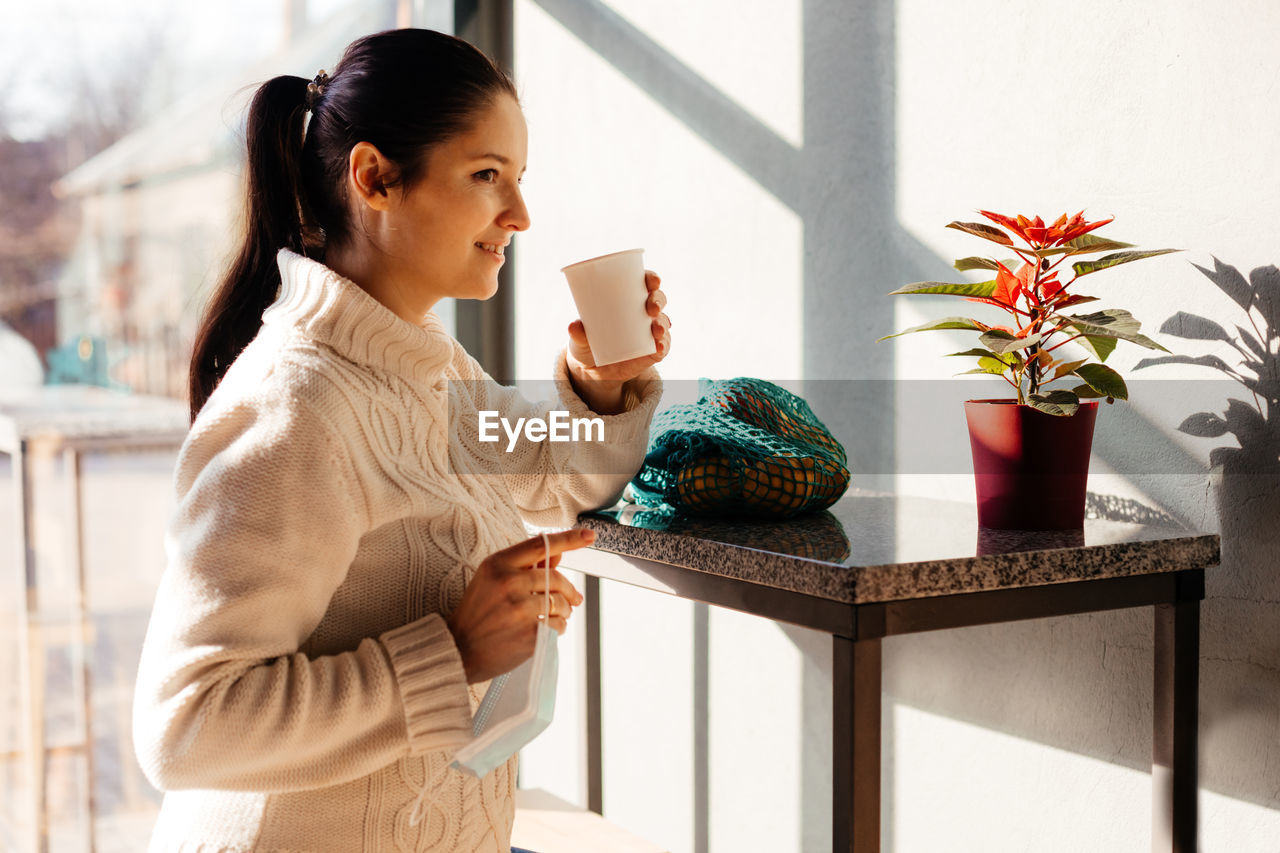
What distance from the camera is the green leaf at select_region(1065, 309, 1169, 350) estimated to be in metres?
1.13

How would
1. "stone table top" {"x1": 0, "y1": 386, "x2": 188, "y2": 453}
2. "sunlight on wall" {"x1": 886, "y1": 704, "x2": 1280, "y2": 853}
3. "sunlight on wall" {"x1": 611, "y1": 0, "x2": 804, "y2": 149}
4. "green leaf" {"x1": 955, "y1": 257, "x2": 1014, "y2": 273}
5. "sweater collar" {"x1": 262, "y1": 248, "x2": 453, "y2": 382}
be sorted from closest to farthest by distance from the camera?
1. "sweater collar" {"x1": 262, "y1": 248, "x2": 453, "y2": 382}
2. "green leaf" {"x1": 955, "y1": 257, "x2": 1014, "y2": 273}
3. "sunlight on wall" {"x1": 886, "y1": 704, "x2": 1280, "y2": 853}
4. "sunlight on wall" {"x1": 611, "y1": 0, "x2": 804, "y2": 149}
5. "stone table top" {"x1": 0, "y1": 386, "x2": 188, "y2": 453}

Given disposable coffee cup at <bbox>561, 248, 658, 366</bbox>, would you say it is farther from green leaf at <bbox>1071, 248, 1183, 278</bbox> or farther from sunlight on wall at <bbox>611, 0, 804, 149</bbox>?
sunlight on wall at <bbox>611, 0, 804, 149</bbox>

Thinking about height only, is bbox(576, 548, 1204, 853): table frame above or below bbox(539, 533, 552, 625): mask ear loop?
below

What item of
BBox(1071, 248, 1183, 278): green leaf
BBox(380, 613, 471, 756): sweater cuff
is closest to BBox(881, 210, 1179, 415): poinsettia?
BBox(1071, 248, 1183, 278): green leaf

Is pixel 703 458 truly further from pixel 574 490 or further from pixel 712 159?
pixel 712 159

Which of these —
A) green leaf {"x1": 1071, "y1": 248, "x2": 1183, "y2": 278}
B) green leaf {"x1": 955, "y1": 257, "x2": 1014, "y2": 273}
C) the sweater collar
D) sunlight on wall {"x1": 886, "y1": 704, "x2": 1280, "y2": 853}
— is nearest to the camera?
the sweater collar

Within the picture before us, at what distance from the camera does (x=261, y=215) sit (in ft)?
3.71

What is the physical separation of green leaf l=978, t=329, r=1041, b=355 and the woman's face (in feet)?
1.62

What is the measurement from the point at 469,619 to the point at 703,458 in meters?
0.46

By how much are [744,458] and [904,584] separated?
31 cm

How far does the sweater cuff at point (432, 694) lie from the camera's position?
91 cm

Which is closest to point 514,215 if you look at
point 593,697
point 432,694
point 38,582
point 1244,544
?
point 432,694

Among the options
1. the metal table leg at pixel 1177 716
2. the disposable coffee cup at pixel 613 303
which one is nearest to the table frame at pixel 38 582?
the disposable coffee cup at pixel 613 303

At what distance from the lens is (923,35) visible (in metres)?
1.57
